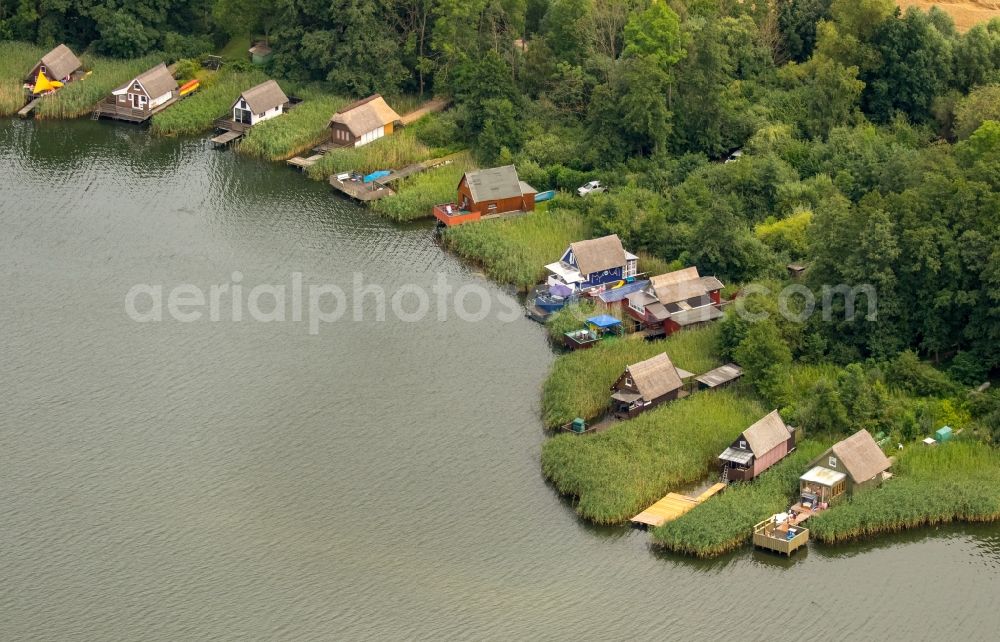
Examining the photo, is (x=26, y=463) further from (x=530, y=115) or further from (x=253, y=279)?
(x=530, y=115)

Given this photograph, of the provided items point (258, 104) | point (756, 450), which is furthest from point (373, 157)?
point (756, 450)

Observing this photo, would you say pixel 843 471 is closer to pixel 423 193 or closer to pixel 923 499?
pixel 923 499

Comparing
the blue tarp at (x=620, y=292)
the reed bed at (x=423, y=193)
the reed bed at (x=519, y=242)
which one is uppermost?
the blue tarp at (x=620, y=292)

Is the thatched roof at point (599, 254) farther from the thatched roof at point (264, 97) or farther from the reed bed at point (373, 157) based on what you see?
the thatched roof at point (264, 97)

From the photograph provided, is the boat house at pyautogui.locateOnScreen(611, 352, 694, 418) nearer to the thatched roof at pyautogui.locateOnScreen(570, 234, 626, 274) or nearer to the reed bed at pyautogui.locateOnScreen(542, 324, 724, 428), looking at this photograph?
the reed bed at pyautogui.locateOnScreen(542, 324, 724, 428)

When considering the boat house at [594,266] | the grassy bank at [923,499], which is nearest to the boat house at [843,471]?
the grassy bank at [923,499]

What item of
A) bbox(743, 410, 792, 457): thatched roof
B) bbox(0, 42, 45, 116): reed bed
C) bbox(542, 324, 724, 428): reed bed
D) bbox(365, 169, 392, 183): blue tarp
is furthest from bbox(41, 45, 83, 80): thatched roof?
bbox(743, 410, 792, 457): thatched roof
